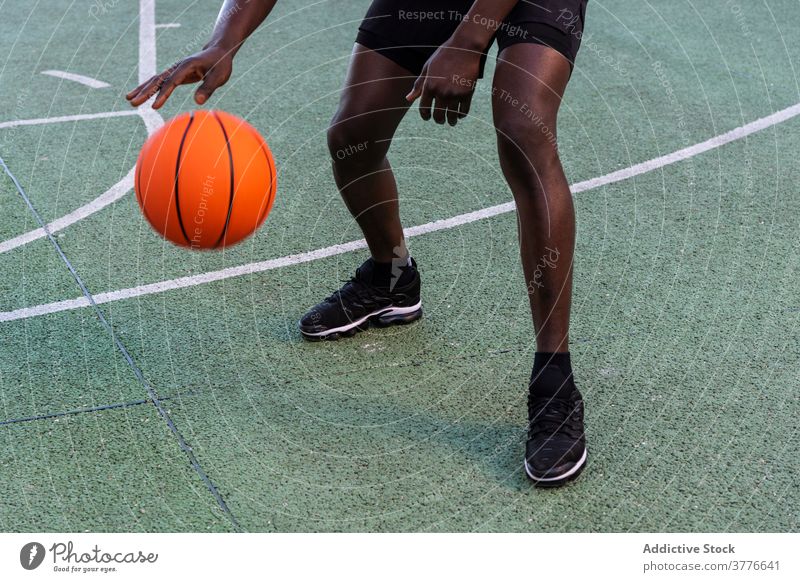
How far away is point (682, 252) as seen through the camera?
454 centimetres

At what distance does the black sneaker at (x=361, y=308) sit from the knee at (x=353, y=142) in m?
0.50

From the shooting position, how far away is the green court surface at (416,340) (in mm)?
3053

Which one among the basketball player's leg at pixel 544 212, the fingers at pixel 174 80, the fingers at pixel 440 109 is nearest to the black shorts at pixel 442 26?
the basketball player's leg at pixel 544 212

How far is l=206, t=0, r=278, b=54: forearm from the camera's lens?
3.30 m

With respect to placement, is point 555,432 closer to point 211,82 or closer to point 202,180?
point 202,180

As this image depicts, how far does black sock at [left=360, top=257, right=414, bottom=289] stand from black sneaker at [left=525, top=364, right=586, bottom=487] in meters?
0.88

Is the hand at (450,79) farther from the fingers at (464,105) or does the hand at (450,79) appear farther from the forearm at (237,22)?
the forearm at (237,22)

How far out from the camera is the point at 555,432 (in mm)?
3166

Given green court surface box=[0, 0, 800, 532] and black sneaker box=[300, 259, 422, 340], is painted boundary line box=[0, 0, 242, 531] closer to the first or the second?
green court surface box=[0, 0, 800, 532]

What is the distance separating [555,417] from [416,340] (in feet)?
2.86

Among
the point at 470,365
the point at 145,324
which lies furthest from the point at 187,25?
the point at 470,365

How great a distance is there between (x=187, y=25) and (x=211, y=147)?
5074 mm

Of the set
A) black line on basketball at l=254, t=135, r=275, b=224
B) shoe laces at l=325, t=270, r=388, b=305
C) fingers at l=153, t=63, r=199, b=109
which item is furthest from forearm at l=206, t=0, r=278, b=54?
shoe laces at l=325, t=270, r=388, b=305

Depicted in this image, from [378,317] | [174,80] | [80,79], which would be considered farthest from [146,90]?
[80,79]
